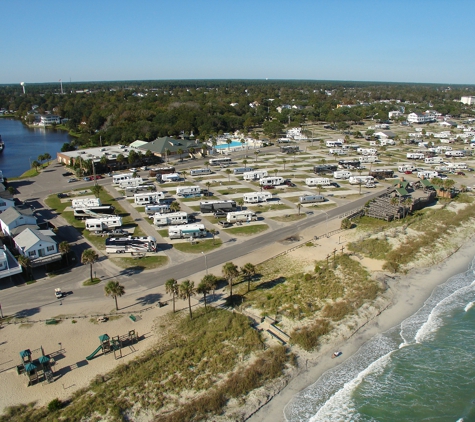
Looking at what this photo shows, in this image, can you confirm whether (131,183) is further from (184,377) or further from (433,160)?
(433,160)

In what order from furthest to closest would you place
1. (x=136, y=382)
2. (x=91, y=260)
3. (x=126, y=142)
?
(x=126, y=142), (x=91, y=260), (x=136, y=382)

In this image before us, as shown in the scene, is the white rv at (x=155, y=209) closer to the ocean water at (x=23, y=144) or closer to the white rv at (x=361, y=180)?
the white rv at (x=361, y=180)

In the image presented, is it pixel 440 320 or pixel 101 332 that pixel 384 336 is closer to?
pixel 440 320

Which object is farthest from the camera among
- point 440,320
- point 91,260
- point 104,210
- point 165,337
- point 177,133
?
point 177,133

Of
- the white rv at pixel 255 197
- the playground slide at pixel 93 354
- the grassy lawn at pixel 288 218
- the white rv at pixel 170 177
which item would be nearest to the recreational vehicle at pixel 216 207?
the white rv at pixel 255 197

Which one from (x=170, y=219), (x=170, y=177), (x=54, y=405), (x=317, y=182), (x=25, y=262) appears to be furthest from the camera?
(x=170, y=177)

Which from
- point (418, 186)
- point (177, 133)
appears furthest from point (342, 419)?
point (177, 133)

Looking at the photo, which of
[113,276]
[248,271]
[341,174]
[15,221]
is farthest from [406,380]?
[341,174]
